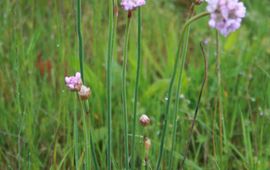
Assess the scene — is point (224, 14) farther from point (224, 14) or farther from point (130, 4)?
point (130, 4)

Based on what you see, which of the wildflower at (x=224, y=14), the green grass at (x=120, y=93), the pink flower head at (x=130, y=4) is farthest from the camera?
the green grass at (x=120, y=93)

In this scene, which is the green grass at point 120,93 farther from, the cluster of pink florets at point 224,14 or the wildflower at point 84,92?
the cluster of pink florets at point 224,14

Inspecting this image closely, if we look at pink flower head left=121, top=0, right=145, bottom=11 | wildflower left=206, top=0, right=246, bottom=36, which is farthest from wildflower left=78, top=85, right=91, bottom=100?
wildflower left=206, top=0, right=246, bottom=36

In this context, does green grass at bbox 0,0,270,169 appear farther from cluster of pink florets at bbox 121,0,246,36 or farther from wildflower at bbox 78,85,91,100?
cluster of pink florets at bbox 121,0,246,36

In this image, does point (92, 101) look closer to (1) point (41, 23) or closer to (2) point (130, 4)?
(1) point (41, 23)

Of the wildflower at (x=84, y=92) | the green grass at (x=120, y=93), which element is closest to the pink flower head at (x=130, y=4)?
the wildflower at (x=84, y=92)
